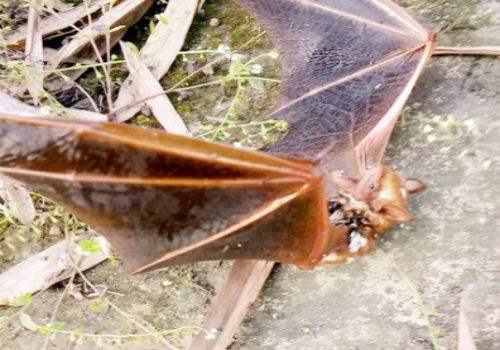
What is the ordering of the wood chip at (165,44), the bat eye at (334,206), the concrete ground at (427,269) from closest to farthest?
the concrete ground at (427,269) < the bat eye at (334,206) < the wood chip at (165,44)

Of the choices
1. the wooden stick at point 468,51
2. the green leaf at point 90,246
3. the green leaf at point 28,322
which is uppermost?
the wooden stick at point 468,51

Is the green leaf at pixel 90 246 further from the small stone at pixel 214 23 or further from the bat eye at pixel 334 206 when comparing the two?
the small stone at pixel 214 23

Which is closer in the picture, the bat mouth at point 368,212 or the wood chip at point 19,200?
the bat mouth at point 368,212

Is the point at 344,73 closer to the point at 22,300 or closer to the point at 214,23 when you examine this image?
the point at 214,23

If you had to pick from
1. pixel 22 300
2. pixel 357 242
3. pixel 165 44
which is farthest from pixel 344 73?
pixel 22 300

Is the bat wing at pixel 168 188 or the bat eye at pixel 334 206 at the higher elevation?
the bat wing at pixel 168 188

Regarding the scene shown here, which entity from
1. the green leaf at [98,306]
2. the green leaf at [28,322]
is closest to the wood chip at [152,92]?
the green leaf at [98,306]

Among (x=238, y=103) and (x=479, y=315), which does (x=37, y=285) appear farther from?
(x=479, y=315)

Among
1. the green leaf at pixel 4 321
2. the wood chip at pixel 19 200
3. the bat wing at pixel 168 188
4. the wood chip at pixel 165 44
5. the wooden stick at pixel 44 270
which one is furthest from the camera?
the wood chip at pixel 165 44

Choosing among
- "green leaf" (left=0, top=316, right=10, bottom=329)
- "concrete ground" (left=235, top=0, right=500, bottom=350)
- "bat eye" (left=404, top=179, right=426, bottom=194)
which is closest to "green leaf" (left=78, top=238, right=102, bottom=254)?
"green leaf" (left=0, top=316, right=10, bottom=329)
